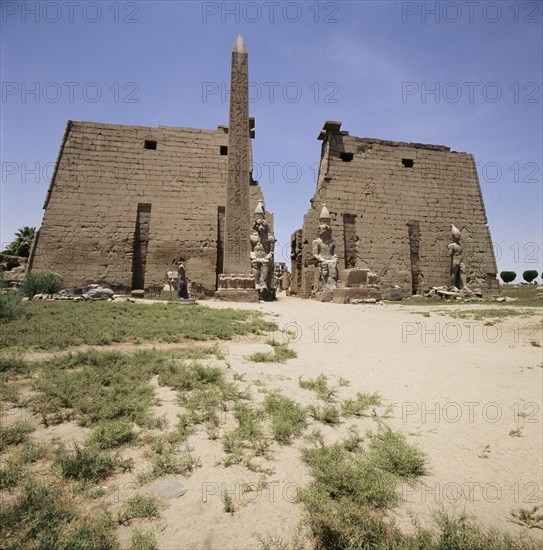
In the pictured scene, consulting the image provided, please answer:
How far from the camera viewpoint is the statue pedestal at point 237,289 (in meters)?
12.1

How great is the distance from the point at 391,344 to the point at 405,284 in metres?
12.7

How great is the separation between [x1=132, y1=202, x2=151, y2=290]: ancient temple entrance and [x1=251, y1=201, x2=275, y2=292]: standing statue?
5.29 meters

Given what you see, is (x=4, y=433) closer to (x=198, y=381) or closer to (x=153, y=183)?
(x=198, y=381)

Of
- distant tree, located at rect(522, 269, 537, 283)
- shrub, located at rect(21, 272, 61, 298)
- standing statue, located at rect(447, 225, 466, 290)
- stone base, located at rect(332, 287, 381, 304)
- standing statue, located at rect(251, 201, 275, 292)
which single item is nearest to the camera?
shrub, located at rect(21, 272, 61, 298)

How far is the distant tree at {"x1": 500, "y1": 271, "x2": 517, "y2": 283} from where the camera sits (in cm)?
4550

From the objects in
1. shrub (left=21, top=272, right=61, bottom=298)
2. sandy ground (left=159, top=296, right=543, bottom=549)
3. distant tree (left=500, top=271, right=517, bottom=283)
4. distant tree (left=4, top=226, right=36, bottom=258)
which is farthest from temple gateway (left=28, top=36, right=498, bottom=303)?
distant tree (left=500, top=271, right=517, bottom=283)

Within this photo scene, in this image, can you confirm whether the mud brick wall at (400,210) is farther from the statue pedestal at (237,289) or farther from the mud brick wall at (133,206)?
the statue pedestal at (237,289)

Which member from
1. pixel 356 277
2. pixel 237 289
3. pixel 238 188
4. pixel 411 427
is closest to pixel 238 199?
pixel 238 188

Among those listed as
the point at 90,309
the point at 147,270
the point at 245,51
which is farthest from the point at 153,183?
the point at 90,309

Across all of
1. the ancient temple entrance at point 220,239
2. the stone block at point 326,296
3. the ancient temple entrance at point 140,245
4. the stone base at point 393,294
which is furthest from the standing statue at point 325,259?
the ancient temple entrance at point 140,245

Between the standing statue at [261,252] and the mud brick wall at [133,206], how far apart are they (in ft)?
8.88

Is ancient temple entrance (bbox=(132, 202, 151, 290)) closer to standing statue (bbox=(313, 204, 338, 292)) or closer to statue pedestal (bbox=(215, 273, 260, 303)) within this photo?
statue pedestal (bbox=(215, 273, 260, 303))

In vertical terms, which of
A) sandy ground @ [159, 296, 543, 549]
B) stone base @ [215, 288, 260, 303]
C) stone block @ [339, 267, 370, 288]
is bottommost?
sandy ground @ [159, 296, 543, 549]

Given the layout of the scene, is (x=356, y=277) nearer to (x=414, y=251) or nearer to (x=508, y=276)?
(x=414, y=251)
